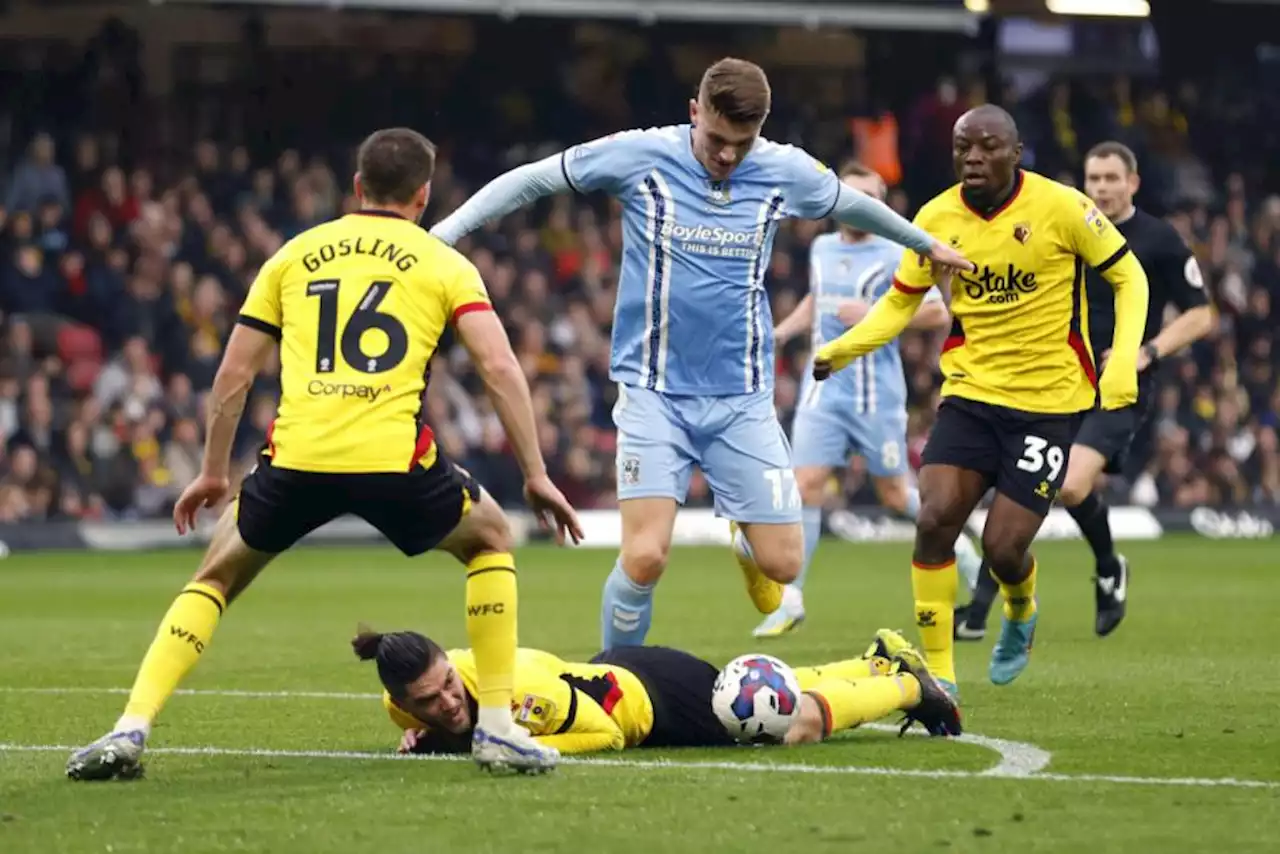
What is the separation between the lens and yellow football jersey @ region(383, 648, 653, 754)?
7812mm

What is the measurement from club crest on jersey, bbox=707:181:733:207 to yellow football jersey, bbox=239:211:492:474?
85.0 inches

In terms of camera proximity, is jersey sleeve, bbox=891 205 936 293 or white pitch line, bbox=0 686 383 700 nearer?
jersey sleeve, bbox=891 205 936 293

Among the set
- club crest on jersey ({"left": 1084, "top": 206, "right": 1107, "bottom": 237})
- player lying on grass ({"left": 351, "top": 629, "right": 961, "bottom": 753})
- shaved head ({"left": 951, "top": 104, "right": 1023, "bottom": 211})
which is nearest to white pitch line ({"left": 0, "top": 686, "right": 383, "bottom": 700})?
player lying on grass ({"left": 351, "top": 629, "right": 961, "bottom": 753})

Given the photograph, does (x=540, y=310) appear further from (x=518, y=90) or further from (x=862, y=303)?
(x=862, y=303)

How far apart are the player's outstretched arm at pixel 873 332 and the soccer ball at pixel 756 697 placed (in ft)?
7.11

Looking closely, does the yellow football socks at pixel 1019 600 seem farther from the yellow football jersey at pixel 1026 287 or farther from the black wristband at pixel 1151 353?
the black wristband at pixel 1151 353

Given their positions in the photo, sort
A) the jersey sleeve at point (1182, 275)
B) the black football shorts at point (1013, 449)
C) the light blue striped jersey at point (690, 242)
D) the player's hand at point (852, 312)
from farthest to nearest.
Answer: the player's hand at point (852, 312) < the jersey sleeve at point (1182, 275) < the black football shorts at point (1013, 449) < the light blue striped jersey at point (690, 242)

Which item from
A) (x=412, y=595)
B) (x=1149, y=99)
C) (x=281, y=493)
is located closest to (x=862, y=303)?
(x=412, y=595)

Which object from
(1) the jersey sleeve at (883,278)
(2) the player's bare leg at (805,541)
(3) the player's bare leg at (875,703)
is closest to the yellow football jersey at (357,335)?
(3) the player's bare leg at (875,703)

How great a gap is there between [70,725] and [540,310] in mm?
18064

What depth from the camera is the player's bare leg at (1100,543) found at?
12.8 meters

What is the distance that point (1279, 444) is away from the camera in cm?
2944

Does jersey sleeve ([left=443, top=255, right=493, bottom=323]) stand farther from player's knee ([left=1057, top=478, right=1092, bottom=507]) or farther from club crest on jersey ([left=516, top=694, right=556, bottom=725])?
player's knee ([left=1057, top=478, right=1092, bottom=507])

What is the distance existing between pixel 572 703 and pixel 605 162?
7.87 feet
